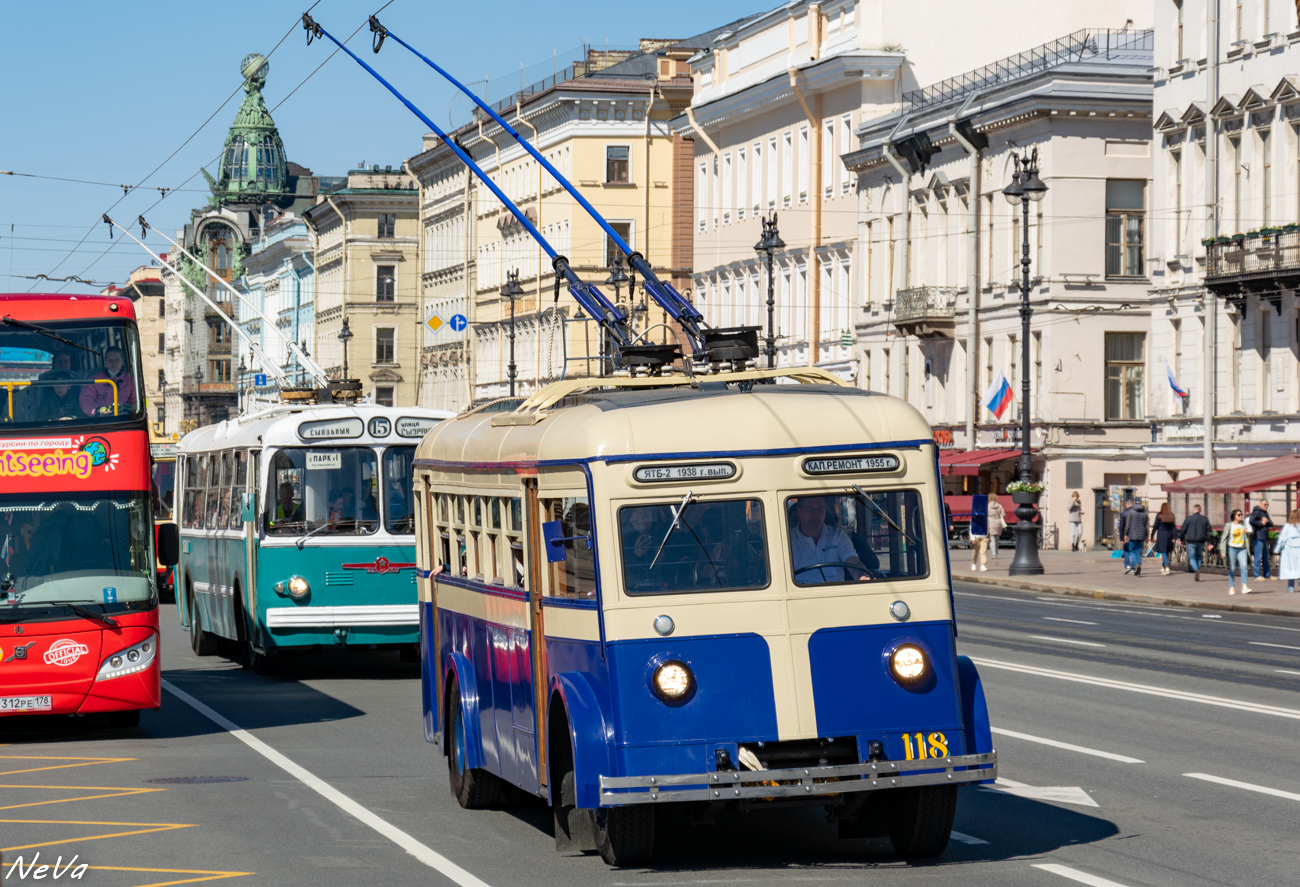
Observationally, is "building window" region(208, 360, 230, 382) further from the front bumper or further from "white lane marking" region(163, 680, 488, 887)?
the front bumper

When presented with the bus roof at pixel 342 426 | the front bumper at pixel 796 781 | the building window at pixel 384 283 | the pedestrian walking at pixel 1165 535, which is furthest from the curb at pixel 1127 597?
the building window at pixel 384 283

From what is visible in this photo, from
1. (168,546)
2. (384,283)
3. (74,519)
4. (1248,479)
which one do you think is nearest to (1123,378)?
(1248,479)

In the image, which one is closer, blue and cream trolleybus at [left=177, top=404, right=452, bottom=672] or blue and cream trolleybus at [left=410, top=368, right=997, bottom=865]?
blue and cream trolleybus at [left=410, top=368, right=997, bottom=865]

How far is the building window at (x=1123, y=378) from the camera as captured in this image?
2397 inches

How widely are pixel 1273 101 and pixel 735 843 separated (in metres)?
41.5

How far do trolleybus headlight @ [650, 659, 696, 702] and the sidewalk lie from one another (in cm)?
2611

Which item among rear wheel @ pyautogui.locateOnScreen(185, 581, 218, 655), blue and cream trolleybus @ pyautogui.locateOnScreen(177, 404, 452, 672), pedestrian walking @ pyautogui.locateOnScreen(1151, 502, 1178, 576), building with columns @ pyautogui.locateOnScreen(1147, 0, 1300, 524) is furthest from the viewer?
building with columns @ pyautogui.locateOnScreen(1147, 0, 1300, 524)

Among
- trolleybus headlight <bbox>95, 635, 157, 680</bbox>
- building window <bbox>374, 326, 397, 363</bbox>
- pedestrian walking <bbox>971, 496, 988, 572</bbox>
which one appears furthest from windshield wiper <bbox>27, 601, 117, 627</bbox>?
building window <bbox>374, 326, 397, 363</bbox>

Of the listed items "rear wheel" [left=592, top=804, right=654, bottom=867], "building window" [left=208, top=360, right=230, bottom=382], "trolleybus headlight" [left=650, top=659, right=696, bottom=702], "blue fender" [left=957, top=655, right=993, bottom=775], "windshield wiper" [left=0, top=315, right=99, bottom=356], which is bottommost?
"rear wheel" [left=592, top=804, right=654, bottom=867]

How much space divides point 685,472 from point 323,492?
494 inches

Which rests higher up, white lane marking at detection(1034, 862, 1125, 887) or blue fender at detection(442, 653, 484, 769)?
blue fender at detection(442, 653, 484, 769)

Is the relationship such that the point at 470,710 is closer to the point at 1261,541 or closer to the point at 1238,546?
the point at 1238,546

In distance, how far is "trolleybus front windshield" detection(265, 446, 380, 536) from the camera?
22422 mm

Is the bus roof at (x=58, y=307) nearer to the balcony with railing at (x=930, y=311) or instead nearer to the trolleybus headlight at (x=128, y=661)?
the trolleybus headlight at (x=128, y=661)
